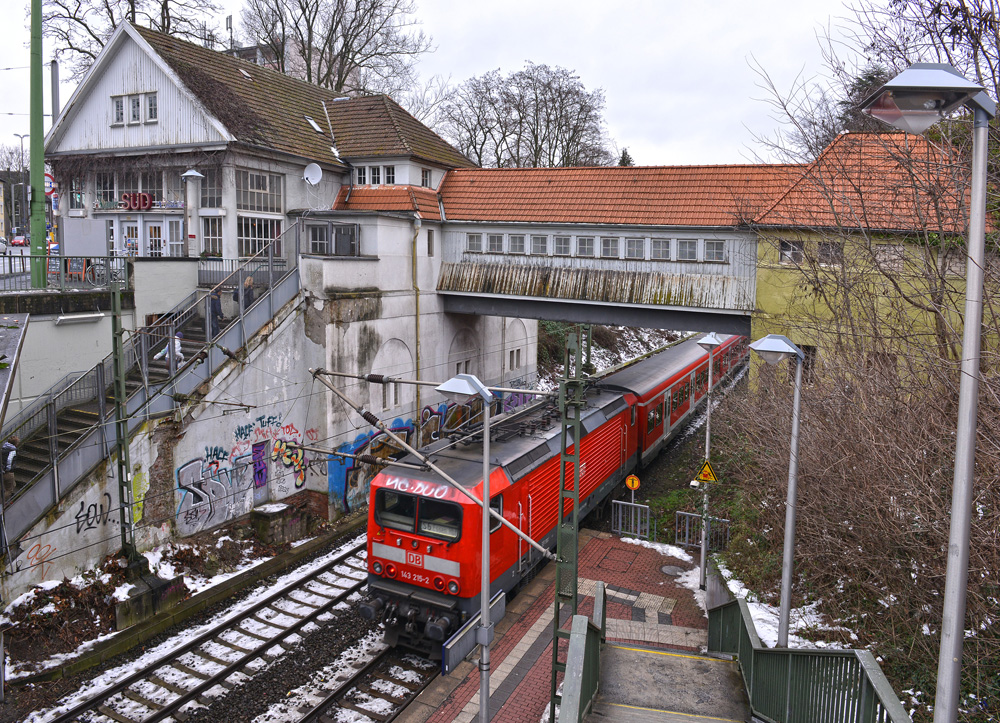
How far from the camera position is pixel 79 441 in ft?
45.3

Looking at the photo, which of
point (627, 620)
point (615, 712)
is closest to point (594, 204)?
point (627, 620)

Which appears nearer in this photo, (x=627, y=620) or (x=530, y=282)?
(x=627, y=620)

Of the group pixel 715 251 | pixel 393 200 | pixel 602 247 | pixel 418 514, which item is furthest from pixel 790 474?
pixel 393 200

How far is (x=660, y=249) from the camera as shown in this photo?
2169 cm

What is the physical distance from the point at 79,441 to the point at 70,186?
15132 mm

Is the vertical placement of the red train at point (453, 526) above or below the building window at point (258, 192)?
below

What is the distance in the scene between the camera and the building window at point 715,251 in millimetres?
20797

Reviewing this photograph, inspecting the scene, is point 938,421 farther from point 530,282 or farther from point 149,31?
point 149,31

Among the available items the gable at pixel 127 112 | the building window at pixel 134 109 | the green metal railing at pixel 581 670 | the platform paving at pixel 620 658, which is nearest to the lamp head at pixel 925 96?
the green metal railing at pixel 581 670

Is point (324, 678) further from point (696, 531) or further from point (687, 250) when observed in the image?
point (687, 250)

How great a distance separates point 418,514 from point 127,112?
62.3ft

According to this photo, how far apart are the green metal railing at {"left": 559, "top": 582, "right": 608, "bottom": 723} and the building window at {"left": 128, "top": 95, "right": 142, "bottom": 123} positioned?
22.0 metres

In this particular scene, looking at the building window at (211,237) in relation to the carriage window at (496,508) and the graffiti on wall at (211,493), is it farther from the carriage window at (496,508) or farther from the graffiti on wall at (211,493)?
the carriage window at (496,508)

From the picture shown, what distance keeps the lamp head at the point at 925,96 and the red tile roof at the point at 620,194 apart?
567 inches
